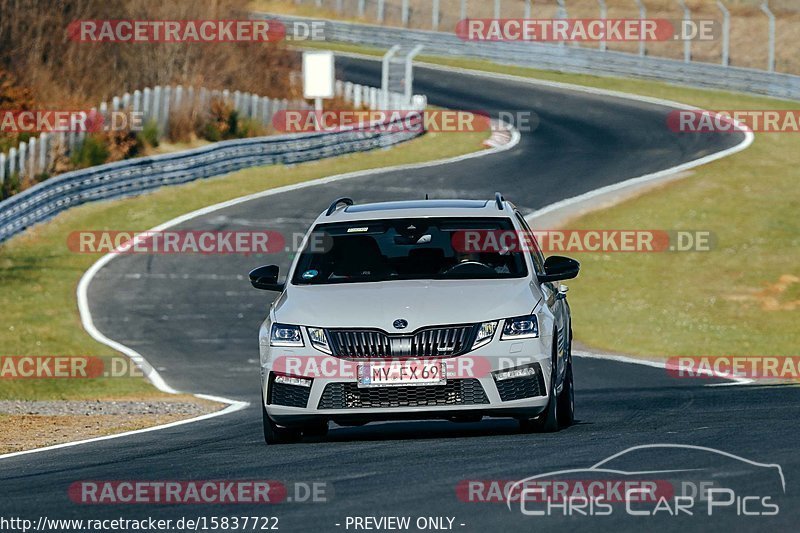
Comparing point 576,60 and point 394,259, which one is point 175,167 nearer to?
point 394,259

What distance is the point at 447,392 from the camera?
10.5 metres

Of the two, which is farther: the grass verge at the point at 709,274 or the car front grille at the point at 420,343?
the grass verge at the point at 709,274

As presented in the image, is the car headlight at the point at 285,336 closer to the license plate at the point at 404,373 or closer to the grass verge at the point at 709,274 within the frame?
the license plate at the point at 404,373

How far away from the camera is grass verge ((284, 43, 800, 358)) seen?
928 inches

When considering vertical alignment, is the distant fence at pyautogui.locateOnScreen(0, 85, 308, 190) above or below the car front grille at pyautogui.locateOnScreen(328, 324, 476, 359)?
below

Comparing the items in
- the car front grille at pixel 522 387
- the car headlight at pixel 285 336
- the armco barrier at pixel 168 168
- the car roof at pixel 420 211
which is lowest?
the armco barrier at pixel 168 168

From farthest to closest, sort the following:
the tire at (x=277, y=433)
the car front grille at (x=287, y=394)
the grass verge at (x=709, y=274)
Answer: the grass verge at (x=709, y=274), the tire at (x=277, y=433), the car front grille at (x=287, y=394)

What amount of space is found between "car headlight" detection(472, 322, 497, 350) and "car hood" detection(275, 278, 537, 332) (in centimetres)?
5

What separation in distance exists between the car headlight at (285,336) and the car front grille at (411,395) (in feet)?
1.41

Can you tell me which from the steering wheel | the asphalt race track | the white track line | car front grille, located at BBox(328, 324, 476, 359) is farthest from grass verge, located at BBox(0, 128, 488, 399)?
car front grille, located at BBox(328, 324, 476, 359)

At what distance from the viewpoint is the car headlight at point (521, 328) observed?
10.6 m

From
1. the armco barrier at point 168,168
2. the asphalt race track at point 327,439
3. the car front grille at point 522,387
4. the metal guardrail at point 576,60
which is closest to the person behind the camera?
the asphalt race track at point 327,439

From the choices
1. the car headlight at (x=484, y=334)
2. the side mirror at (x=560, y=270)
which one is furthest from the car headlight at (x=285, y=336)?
the side mirror at (x=560, y=270)

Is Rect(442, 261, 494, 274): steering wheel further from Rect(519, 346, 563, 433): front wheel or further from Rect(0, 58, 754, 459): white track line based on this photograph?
Rect(0, 58, 754, 459): white track line
